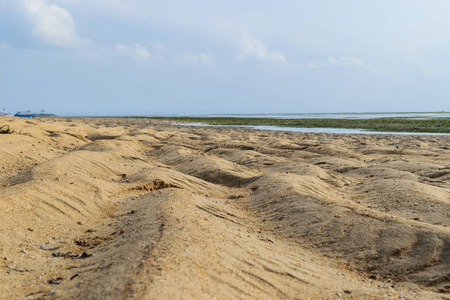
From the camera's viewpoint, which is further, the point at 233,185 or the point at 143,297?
the point at 233,185

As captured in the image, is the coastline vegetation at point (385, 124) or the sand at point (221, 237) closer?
the sand at point (221, 237)

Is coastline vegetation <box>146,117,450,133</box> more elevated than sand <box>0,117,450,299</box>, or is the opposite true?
sand <box>0,117,450,299</box>

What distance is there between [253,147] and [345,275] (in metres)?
10.3

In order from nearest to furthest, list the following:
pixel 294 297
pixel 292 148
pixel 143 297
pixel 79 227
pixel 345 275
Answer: pixel 143 297, pixel 294 297, pixel 345 275, pixel 79 227, pixel 292 148

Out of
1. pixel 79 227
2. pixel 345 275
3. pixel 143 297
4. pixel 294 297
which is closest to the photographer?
pixel 143 297

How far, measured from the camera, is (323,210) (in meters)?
5.37

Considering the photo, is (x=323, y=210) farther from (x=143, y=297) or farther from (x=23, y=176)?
(x=23, y=176)

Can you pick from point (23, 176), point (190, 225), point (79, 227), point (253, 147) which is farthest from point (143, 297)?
point (253, 147)

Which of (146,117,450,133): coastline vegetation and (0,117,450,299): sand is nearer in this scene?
(0,117,450,299): sand

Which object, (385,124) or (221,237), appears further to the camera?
(385,124)

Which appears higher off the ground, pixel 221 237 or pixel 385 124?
pixel 221 237

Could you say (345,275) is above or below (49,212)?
below

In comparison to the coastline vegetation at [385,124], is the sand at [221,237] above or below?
above

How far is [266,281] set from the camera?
122 inches
